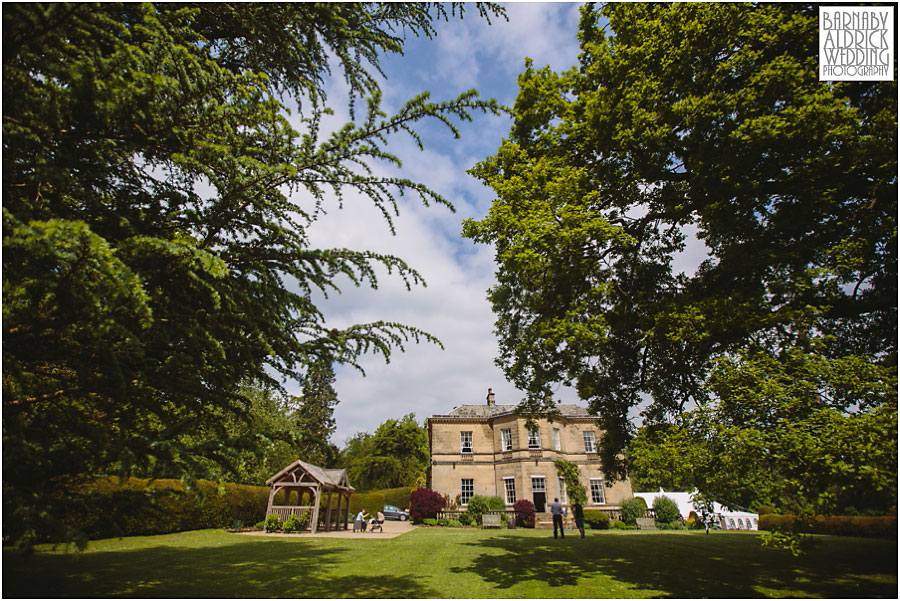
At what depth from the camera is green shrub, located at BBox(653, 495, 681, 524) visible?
94.7ft

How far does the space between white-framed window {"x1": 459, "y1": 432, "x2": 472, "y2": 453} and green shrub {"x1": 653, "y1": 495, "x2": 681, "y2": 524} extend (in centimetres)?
1407

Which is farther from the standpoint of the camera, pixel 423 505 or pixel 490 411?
pixel 490 411

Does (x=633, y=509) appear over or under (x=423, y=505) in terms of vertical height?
under

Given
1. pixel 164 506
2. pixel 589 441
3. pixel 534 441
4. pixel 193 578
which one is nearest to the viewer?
pixel 193 578

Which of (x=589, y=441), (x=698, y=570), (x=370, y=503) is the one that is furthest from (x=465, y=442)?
(x=698, y=570)

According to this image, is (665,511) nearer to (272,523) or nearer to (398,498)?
(398,498)

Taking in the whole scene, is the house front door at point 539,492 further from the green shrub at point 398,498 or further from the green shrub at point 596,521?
the green shrub at point 398,498

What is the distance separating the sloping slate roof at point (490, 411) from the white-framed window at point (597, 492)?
5.23 meters

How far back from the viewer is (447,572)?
30.9 ft

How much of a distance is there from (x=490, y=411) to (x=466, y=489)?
7386 mm

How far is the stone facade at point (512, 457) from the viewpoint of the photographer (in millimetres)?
30578

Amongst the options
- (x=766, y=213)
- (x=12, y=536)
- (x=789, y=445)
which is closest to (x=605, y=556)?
(x=789, y=445)

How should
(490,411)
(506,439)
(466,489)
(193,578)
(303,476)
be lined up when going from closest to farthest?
(193,578) → (303,476) → (466,489) → (506,439) → (490,411)

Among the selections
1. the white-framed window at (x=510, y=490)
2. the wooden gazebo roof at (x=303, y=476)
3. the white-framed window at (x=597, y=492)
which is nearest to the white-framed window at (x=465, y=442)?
the white-framed window at (x=510, y=490)
